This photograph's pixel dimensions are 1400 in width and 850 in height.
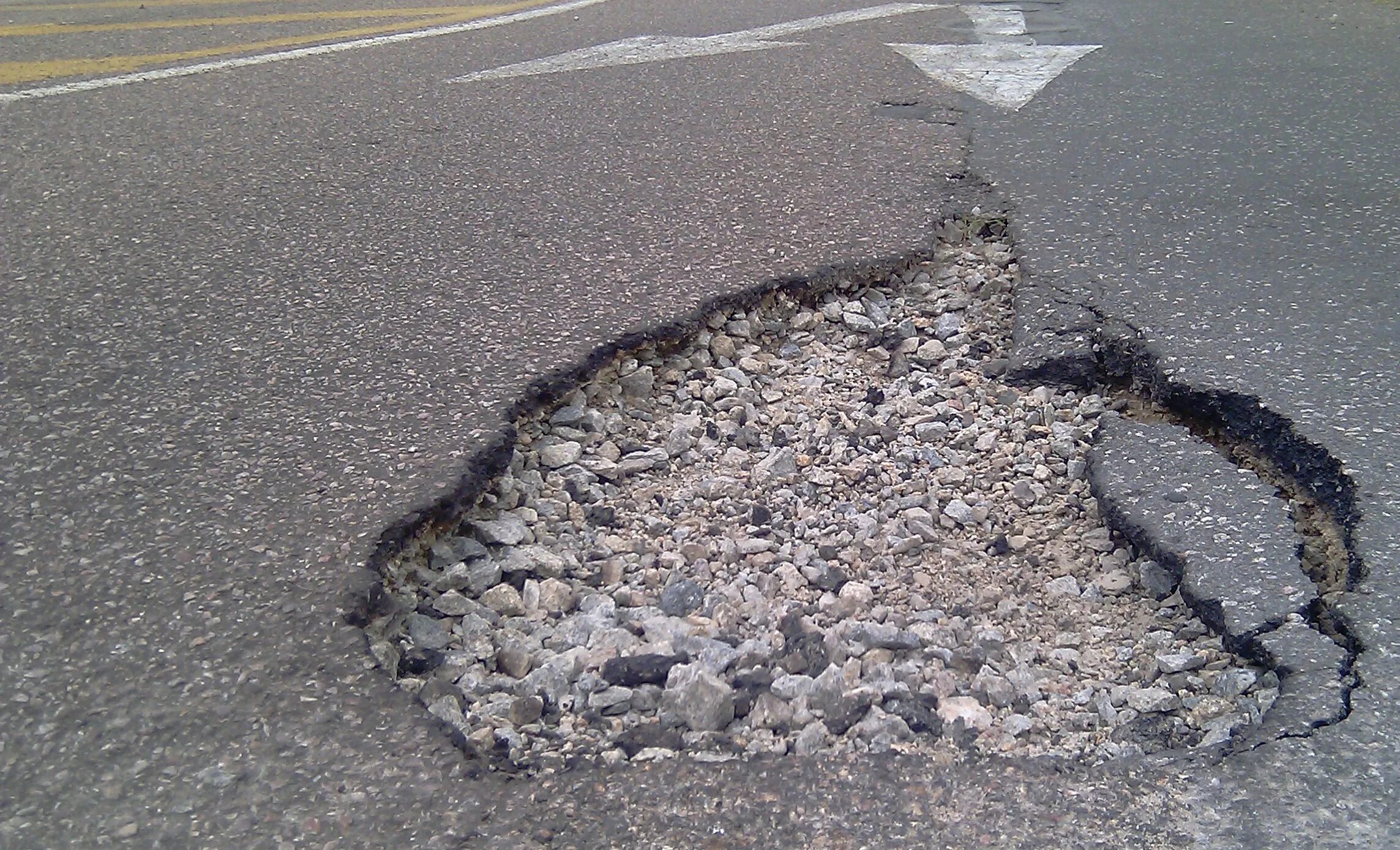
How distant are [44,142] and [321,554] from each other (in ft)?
9.13

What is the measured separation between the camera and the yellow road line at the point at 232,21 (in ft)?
18.8

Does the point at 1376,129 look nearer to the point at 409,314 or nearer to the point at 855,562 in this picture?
the point at 855,562

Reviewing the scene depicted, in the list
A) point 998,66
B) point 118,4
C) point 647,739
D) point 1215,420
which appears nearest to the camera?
point 647,739

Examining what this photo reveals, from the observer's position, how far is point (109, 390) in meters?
2.25

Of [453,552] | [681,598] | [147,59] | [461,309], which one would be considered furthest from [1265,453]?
[147,59]

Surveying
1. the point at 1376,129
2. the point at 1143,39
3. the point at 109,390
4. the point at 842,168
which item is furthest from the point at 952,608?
the point at 1143,39

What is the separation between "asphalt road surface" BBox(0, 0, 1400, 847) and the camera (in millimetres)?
1376

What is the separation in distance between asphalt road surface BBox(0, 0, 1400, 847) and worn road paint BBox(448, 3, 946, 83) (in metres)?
0.13

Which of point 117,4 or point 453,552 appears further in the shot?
point 117,4

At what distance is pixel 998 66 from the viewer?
4.75m

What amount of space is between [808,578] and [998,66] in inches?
136

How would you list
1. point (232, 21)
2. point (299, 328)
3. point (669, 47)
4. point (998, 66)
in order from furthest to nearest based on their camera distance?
point (232, 21), point (669, 47), point (998, 66), point (299, 328)

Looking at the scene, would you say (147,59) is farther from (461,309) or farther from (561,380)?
(561,380)

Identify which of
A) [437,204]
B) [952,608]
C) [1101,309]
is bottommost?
[952,608]
